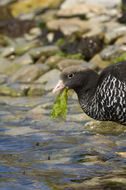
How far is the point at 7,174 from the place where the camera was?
610 centimetres

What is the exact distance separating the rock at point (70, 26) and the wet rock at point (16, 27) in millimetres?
3802

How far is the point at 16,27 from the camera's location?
24.4 meters

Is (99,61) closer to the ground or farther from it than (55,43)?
farther from it

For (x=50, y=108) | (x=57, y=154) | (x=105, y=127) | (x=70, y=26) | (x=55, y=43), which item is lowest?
(x=55, y=43)

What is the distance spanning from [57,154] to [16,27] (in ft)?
59.4

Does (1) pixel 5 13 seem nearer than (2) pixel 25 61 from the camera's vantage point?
No

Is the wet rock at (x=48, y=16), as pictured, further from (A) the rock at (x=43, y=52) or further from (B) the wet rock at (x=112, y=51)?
(B) the wet rock at (x=112, y=51)

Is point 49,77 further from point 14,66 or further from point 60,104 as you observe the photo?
point 60,104

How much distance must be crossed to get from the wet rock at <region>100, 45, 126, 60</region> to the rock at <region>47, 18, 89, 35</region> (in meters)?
3.34

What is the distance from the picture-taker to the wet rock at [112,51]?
14117mm

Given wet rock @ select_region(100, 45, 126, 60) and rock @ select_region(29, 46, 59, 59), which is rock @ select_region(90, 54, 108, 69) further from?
rock @ select_region(29, 46, 59, 59)

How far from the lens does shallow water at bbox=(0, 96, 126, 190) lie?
572cm

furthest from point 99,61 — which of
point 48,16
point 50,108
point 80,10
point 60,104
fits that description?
point 48,16

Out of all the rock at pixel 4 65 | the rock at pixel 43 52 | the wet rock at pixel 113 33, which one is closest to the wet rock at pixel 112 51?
the wet rock at pixel 113 33
